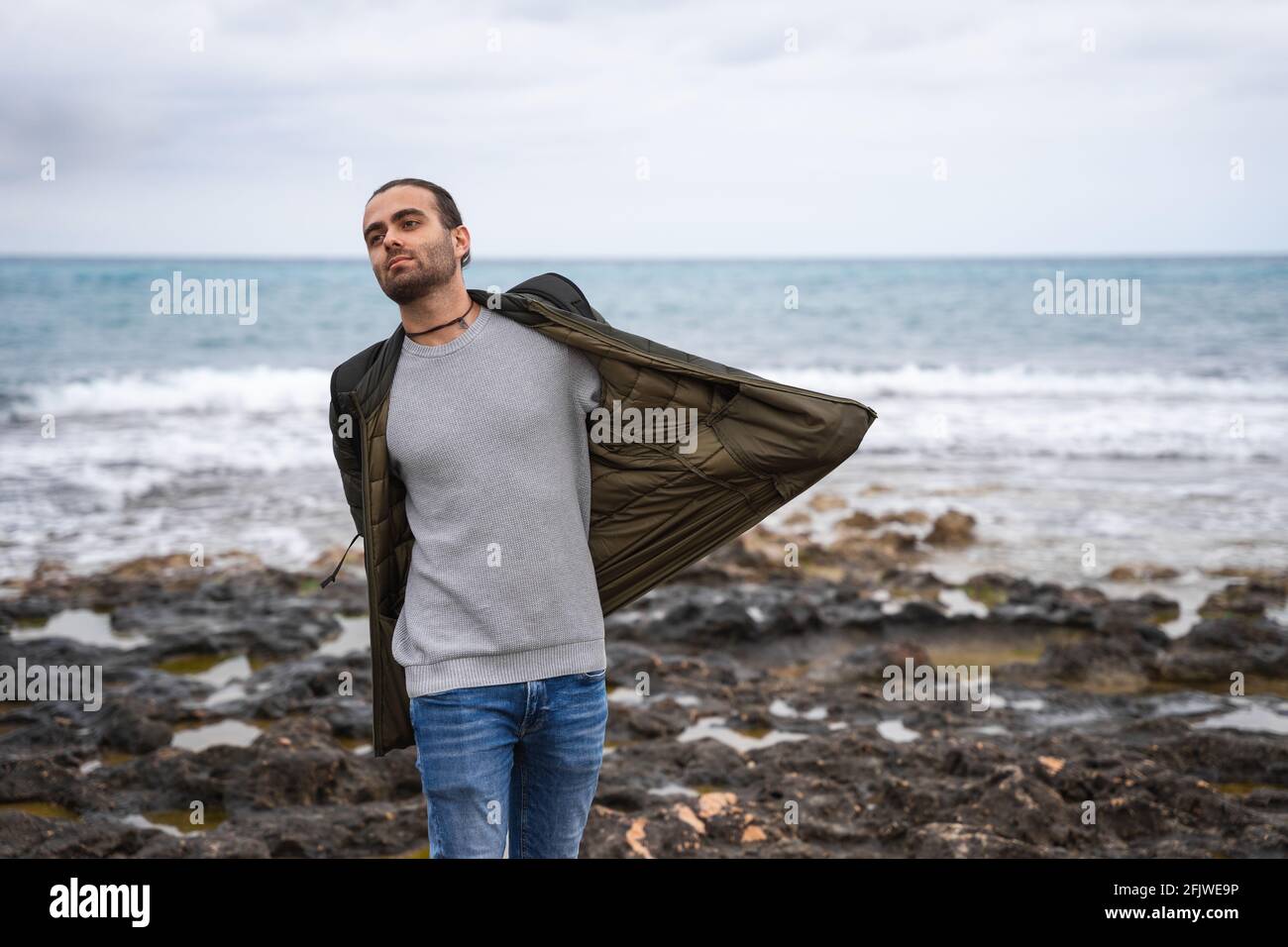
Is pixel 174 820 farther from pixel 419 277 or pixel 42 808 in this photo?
pixel 419 277

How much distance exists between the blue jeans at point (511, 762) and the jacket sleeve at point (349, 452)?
0.62 metres

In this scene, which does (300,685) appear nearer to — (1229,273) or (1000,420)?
(1000,420)

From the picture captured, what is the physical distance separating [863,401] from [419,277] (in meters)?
18.0

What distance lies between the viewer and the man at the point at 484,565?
3.01 m

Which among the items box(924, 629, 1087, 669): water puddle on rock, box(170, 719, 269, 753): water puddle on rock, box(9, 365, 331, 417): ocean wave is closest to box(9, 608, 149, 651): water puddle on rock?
box(170, 719, 269, 753): water puddle on rock

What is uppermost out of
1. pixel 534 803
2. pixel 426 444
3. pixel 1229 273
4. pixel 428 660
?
pixel 1229 273

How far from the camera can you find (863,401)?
20484mm

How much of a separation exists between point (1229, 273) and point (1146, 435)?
42527mm

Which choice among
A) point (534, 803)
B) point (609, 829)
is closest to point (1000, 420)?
point (609, 829)

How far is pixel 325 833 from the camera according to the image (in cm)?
536

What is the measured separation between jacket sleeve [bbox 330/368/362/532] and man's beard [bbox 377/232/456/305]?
11.8 inches

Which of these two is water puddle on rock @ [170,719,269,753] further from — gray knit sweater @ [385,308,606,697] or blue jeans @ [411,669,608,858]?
gray knit sweater @ [385,308,606,697]

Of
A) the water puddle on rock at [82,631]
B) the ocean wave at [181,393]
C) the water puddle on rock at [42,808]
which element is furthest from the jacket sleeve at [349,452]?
the ocean wave at [181,393]

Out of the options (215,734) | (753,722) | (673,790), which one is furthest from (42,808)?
(753,722)
